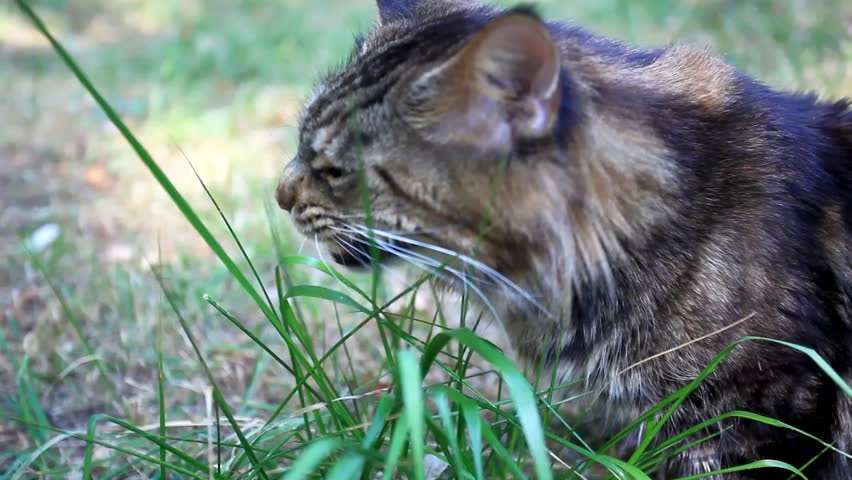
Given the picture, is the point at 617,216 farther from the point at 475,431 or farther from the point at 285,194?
the point at 285,194

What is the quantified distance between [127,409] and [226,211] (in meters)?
1.13

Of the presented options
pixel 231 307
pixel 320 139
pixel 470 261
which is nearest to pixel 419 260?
pixel 470 261

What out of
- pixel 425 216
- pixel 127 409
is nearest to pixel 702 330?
pixel 425 216

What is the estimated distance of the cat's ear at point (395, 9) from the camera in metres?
1.50

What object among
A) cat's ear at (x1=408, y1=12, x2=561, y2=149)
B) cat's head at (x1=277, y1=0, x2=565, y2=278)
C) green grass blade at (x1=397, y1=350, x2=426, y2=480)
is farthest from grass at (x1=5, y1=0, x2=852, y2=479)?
cat's ear at (x1=408, y1=12, x2=561, y2=149)

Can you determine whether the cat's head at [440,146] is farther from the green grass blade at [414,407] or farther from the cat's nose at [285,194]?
the green grass blade at [414,407]

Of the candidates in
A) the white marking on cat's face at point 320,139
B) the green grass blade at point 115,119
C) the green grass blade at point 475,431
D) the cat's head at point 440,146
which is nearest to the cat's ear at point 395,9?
the cat's head at point 440,146

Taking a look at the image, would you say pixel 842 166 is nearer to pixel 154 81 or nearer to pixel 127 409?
pixel 127 409

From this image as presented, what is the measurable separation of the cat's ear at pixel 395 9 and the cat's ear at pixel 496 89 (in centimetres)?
42

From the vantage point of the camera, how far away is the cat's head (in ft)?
3.45

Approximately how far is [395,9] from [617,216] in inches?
26.9

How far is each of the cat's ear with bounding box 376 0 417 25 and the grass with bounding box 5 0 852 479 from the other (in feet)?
1.66

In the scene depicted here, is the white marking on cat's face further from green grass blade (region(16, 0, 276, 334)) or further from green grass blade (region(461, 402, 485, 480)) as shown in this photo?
green grass blade (region(461, 402, 485, 480))

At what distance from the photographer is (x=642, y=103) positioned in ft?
4.09
